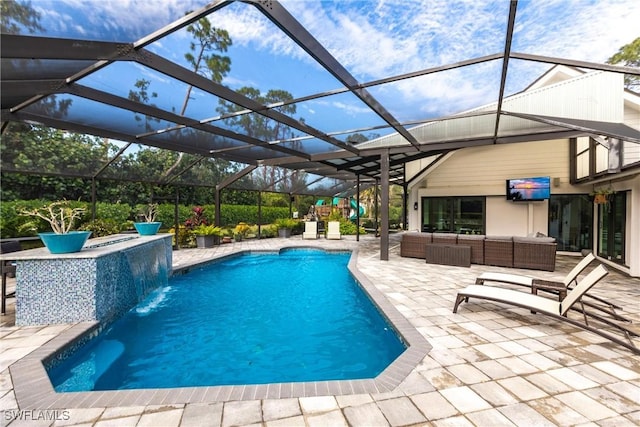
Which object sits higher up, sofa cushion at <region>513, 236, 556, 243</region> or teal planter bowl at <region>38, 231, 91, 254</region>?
teal planter bowl at <region>38, 231, 91, 254</region>

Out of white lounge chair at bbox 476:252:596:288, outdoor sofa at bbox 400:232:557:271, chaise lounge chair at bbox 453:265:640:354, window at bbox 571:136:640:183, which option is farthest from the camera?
outdoor sofa at bbox 400:232:557:271

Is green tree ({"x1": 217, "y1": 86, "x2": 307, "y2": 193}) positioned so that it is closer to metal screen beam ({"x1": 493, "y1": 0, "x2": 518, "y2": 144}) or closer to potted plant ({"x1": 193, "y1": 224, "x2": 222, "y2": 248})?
metal screen beam ({"x1": 493, "y1": 0, "x2": 518, "y2": 144})

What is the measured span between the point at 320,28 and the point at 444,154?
1020 cm

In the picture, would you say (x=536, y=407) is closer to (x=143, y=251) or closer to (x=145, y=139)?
(x=143, y=251)

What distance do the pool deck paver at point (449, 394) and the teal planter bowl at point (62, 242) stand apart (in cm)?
105

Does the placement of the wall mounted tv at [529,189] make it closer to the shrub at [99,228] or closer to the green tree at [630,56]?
the green tree at [630,56]

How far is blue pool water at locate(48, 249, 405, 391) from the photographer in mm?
3314

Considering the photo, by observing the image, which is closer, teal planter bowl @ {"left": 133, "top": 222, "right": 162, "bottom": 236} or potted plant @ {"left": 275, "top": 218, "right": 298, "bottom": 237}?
teal planter bowl @ {"left": 133, "top": 222, "right": 162, "bottom": 236}

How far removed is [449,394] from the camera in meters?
2.44

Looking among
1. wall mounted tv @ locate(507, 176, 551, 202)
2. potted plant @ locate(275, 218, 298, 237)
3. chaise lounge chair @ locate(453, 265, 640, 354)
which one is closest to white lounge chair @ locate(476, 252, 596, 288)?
chaise lounge chair @ locate(453, 265, 640, 354)

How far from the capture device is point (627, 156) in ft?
22.0

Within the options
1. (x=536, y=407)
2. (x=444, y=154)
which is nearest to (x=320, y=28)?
(x=536, y=407)
